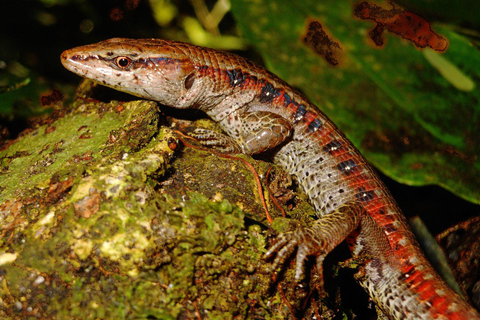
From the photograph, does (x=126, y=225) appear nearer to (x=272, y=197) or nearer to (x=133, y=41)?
(x=272, y=197)

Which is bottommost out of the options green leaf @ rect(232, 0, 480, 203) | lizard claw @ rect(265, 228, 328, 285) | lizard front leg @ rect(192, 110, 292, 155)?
lizard claw @ rect(265, 228, 328, 285)

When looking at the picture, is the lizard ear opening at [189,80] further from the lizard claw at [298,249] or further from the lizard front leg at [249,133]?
the lizard claw at [298,249]

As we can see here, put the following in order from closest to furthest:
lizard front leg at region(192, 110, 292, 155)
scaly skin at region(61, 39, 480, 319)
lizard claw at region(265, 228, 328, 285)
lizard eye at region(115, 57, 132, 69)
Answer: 1. lizard claw at region(265, 228, 328, 285)
2. scaly skin at region(61, 39, 480, 319)
3. lizard eye at region(115, 57, 132, 69)
4. lizard front leg at region(192, 110, 292, 155)

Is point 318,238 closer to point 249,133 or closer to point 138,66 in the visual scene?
point 249,133

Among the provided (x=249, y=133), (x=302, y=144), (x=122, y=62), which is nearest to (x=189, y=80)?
(x=122, y=62)

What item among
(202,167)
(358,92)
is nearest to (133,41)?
(202,167)

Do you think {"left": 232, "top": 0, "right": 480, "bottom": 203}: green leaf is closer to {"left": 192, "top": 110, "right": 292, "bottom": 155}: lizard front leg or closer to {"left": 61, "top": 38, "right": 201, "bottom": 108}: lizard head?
{"left": 192, "top": 110, "right": 292, "bottom": 155}: lizard front leg

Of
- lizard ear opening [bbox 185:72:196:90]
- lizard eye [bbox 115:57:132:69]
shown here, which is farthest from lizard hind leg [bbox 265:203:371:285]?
lizard eye [bbox 115:57:132:69]
